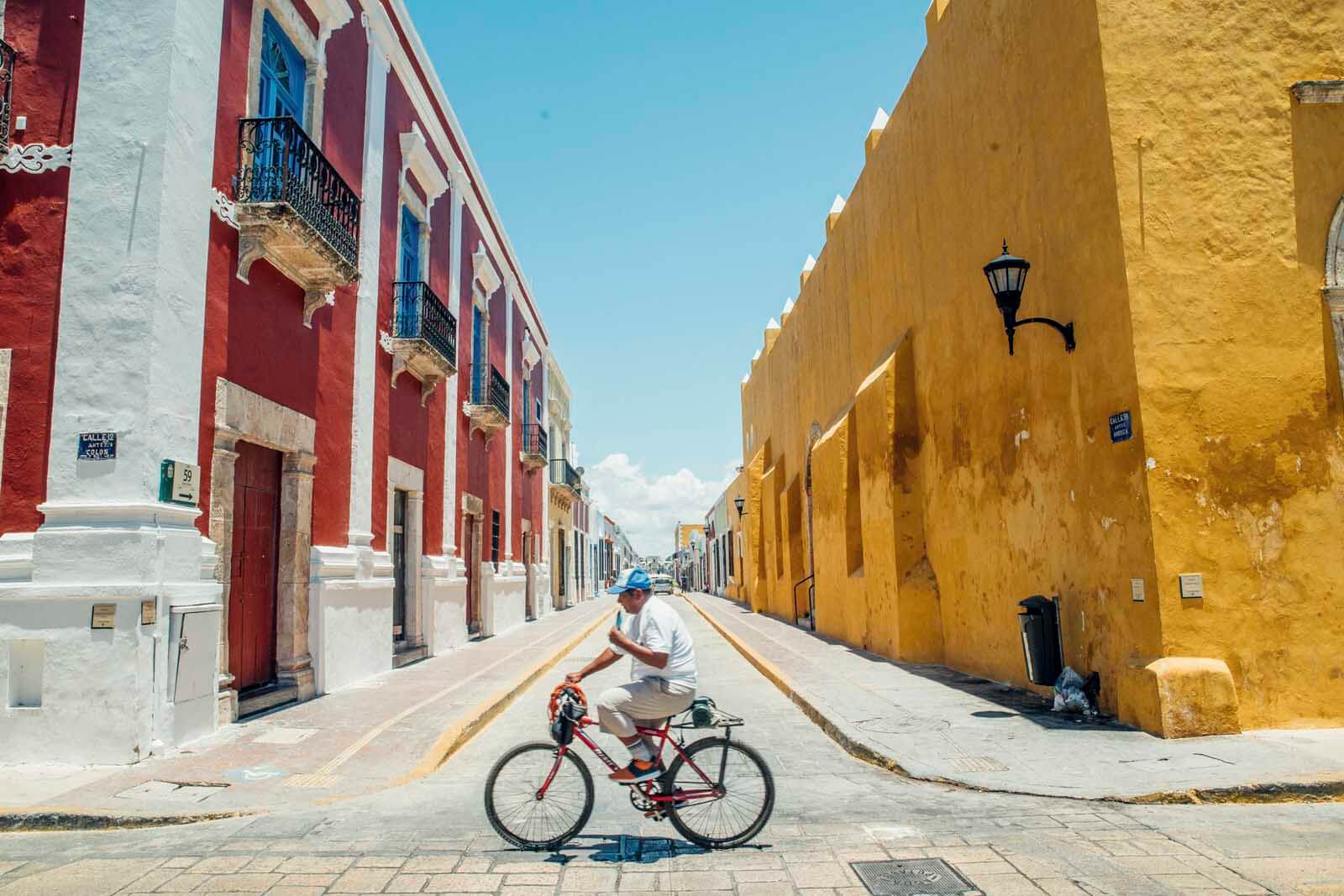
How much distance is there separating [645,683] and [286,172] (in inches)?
258

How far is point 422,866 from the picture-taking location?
4.43 metres

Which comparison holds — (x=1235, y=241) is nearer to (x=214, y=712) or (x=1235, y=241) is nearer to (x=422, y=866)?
(x=422, y=866)

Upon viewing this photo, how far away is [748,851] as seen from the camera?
15.3ft

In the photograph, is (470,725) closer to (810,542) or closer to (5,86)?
(5,86)

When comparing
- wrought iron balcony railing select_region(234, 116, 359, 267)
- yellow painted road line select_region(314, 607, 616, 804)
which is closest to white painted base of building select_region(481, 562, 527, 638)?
yellow painted road line select_region(314, 607, 616, 804)

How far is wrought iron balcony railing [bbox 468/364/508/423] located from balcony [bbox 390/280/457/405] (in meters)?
3.41

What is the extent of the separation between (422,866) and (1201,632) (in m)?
5.85

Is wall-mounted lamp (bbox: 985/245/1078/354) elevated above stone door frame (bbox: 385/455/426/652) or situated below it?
above

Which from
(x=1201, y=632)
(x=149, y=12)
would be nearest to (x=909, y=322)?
(x=1201, y=632)

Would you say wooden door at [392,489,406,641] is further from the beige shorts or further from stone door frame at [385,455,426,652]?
the beige shorts

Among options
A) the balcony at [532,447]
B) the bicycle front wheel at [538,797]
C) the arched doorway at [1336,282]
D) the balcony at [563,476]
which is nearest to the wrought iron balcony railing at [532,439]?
the balcony at [532,447]

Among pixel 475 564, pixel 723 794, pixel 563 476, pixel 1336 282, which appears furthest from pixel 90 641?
pixel 563 476

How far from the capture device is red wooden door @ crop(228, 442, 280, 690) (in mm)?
8672

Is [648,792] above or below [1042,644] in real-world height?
below
